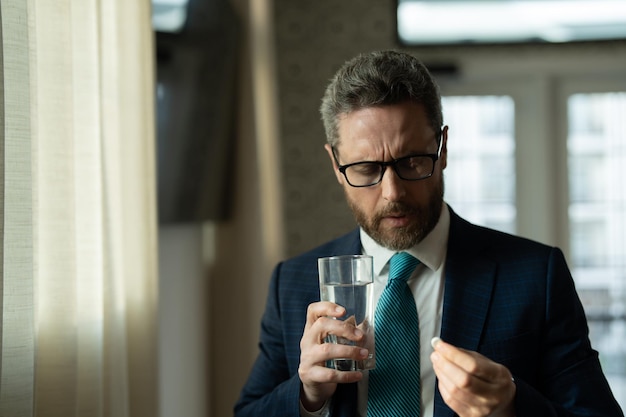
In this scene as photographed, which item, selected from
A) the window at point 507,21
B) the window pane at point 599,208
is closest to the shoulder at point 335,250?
the window at point 507,21

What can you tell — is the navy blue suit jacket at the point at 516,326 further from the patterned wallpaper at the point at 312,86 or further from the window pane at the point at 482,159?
the window pane at the point at 482,159

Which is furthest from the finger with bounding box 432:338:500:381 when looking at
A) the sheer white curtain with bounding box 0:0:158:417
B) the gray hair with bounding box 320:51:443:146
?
the sheer white curtain with bounding box 0:0:158:417

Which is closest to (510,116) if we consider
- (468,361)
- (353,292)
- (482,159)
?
(482,159)

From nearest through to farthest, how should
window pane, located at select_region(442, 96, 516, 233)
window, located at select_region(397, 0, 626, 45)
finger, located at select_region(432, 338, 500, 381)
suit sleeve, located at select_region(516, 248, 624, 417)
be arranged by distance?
finger, located at select_region(432, 338, 500, 381) → suit sleeve, located at select_region(516, 248, 624, 417) → window, located at select_region(397, 0, 626, 45) → window pane, located at select_region(442, 96, 516, 233)

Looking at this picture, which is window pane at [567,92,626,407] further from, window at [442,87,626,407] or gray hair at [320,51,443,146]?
gray hair at [320,51,443,146]

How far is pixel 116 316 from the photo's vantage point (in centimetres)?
147

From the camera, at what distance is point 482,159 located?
441cm

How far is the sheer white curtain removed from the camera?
1.11 m

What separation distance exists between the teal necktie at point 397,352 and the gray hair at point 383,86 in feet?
0.99

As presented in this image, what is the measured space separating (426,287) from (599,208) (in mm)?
3274

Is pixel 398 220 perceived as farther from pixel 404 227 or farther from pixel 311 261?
pixel 311 261

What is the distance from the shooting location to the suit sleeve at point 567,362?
1279mm

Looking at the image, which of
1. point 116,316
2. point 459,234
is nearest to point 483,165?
point 459,234

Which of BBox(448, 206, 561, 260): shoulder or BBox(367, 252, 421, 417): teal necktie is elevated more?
BBox(448, 206, 561, 260): shoulder
